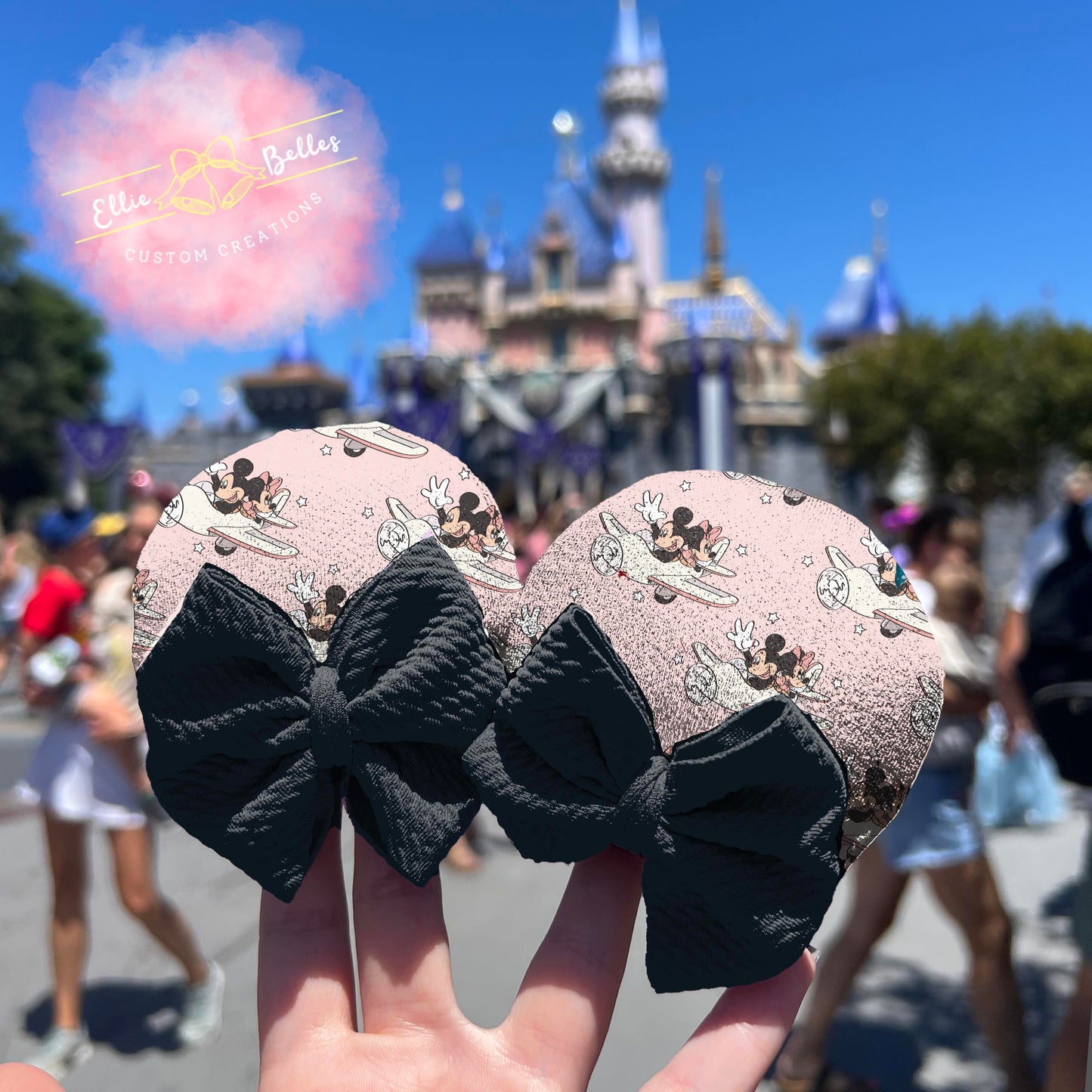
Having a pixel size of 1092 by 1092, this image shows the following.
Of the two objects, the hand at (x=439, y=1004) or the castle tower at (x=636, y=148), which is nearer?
the hand at (x=439, y=1004)

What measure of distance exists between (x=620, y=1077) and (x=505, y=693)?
1355 mm

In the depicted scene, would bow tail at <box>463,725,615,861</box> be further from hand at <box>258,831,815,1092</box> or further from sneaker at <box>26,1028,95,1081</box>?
sneaker at <box>26,1028,95,1081</box>

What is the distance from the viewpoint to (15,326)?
22219mm

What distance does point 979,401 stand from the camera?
1535 centimetres

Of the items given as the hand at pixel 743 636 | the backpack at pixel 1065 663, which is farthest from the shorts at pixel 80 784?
the backpack at pixel 1065 663

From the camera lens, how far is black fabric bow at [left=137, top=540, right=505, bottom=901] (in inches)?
36.7

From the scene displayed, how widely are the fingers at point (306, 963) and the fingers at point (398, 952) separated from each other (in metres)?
0.04

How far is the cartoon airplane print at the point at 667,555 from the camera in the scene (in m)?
0.96

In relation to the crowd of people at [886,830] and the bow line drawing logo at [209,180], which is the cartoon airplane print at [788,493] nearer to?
the bow line drawing logo at [209,180]

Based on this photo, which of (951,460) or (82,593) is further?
(951,460)

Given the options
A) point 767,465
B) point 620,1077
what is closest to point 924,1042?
point 620,1077

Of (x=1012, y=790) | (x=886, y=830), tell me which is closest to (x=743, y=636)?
(x=886, y=830)

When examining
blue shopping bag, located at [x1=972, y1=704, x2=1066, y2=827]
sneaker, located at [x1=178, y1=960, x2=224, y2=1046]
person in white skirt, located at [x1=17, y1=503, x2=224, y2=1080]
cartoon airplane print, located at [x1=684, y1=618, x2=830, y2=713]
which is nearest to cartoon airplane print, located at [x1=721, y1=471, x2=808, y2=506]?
cartoon airplane print, located at [x1=684, y1=618, x2=830, y2=713]

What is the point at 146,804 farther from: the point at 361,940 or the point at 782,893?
the point at 782,893
